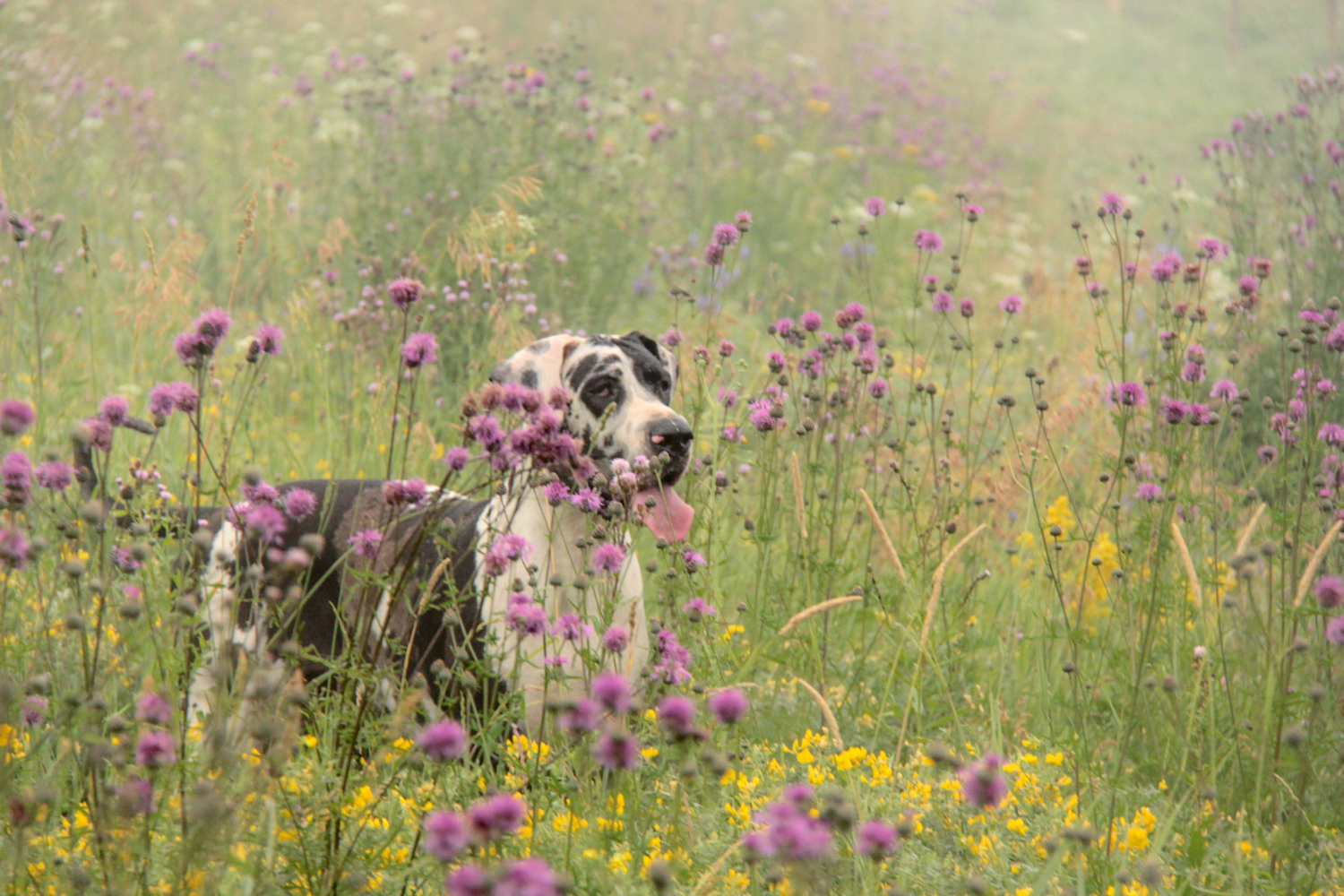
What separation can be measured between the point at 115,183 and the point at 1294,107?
6.95 meters

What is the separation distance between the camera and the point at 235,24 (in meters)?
12.3

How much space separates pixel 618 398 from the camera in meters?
Answer: 3.53

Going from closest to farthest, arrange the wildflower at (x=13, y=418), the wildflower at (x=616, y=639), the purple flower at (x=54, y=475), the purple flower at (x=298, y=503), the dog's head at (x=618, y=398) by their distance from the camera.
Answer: the wildflower at (x=13, y=418) → the purple flower at (x=54, y=475) → the wildflower at (x=616, y=639) → the purple flower at (x=298, y=503) → the dog's head at (x=618, y=398)

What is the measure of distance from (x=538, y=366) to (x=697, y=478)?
582 mm

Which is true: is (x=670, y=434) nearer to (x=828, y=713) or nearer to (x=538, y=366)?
(x=538, y=366)

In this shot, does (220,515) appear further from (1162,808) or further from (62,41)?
(62,41)

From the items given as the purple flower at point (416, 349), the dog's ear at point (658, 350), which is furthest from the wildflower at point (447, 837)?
the dog's ear at point (658, 350)

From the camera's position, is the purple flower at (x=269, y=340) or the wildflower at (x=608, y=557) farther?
the purple flower at (x=269, y=340)

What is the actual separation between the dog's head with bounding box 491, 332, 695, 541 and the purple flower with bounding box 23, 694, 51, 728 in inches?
59.2

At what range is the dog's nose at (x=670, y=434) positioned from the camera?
3.32 meters

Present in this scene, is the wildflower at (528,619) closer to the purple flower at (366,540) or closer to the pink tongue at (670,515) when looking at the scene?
the purple flower at (366,540)

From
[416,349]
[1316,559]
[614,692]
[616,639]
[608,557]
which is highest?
[416,349]

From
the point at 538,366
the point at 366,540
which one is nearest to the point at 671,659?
the point at 366,540

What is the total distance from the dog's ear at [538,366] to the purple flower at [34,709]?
5.01 feet
